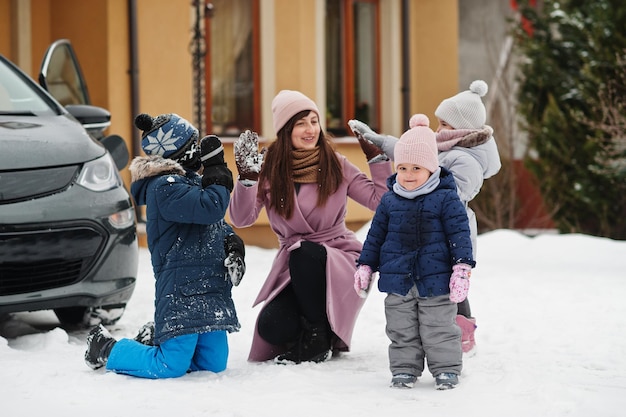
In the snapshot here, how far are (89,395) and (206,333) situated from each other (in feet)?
2.16

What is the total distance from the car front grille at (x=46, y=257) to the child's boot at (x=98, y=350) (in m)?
0.75

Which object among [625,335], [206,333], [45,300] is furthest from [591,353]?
[45,300]

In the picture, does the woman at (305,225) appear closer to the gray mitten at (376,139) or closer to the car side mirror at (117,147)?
the gray mitten at (376,139)

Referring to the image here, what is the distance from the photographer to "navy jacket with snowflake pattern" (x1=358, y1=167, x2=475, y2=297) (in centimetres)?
470

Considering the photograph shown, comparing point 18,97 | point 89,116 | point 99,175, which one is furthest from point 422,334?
point 18,97

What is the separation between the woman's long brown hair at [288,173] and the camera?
5.57 m

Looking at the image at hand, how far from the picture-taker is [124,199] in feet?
20.2

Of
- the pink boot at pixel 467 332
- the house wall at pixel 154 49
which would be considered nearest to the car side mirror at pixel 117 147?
the pink boot at pixel 467 332

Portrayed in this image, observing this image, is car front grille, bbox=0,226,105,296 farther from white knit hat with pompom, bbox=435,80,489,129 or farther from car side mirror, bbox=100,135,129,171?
white knit hat with pompom, bbox=435,80,489,129

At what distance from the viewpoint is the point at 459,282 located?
4.59m

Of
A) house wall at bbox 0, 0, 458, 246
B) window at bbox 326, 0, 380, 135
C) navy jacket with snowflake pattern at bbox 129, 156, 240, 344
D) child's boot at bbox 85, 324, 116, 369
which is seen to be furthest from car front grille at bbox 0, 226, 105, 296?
window at bbox 326, 0, 380, 135

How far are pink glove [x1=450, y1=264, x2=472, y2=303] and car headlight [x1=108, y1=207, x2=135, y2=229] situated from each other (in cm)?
209

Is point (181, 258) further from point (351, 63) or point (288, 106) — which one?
point (351, 63)

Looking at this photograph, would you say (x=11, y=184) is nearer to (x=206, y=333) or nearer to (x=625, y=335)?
(x=206, y=333)
